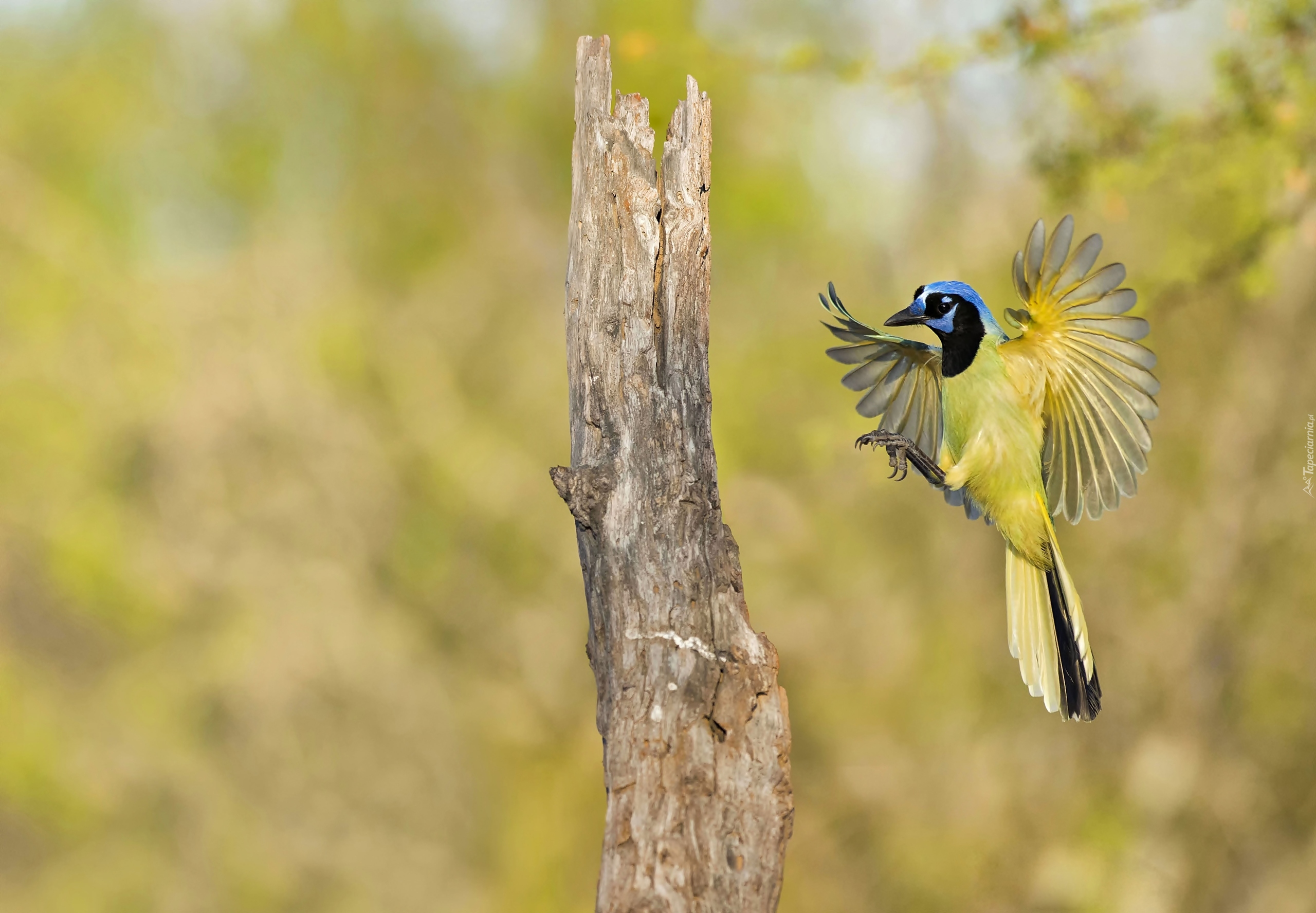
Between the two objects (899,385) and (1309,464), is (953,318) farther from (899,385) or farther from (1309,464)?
(1309,464)

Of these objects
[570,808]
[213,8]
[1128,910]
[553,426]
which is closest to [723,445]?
[553,426]

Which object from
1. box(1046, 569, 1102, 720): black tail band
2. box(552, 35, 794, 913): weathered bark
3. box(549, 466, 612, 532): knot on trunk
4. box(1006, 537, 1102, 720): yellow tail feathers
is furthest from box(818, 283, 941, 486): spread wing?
box(549, 466, 612, 532): knot on trunk

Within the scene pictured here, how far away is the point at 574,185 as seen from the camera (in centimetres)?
309

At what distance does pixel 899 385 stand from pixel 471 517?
6.80m

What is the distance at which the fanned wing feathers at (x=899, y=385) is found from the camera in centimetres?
413

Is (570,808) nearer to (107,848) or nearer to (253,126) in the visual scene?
(107,848)

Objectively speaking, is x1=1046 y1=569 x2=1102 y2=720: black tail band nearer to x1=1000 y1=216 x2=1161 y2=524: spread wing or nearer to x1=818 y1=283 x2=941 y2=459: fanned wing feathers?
x1=1000 y1=216 x2=1161 y2=524: spread wing

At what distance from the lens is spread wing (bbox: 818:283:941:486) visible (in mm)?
4129

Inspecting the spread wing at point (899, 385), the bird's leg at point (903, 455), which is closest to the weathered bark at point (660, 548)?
→ the bird's leg at point (903, 455)

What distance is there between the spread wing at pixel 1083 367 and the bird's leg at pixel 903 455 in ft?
1.37

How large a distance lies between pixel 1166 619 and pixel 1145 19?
5.57 meters

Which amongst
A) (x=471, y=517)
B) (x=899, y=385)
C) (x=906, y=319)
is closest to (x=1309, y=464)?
(x=899, y=385)

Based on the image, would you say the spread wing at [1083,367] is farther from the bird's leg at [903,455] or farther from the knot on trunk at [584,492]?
the knot on trunk at [584,492]

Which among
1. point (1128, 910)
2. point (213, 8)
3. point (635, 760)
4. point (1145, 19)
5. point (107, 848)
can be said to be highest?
point (213, 8)
